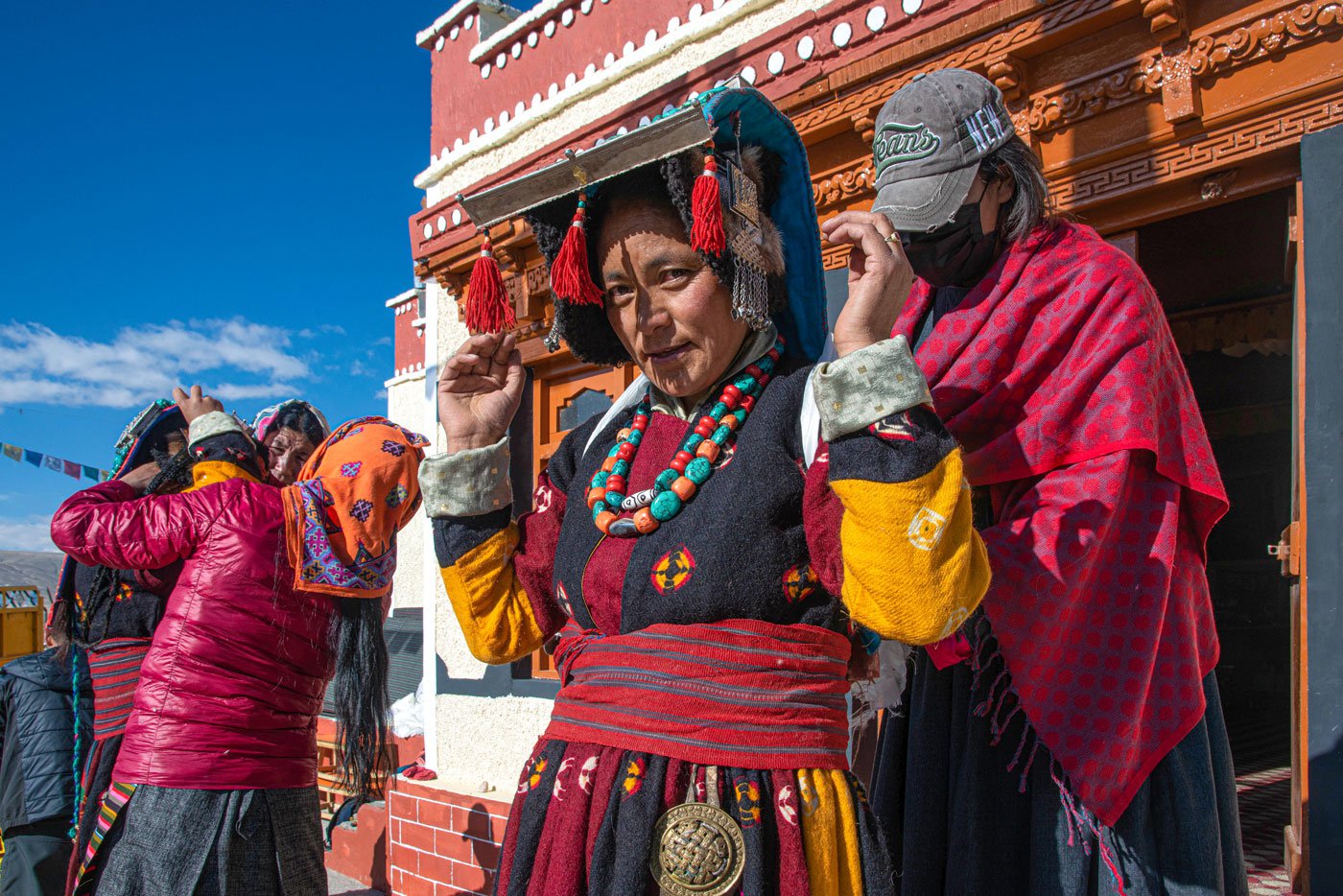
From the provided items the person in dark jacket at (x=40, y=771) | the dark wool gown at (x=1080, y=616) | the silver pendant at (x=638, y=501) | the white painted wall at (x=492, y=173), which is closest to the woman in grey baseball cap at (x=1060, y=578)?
the dark wool gown at (x=1080, y=616)

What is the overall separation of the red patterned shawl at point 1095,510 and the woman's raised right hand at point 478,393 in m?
0.83

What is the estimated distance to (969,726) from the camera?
168cm

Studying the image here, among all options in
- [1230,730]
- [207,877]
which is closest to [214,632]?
[207,877]

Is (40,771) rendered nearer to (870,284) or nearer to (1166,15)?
(870,284)

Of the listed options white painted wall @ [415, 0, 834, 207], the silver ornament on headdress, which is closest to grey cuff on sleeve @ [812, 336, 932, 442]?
the silver ornament on headdress

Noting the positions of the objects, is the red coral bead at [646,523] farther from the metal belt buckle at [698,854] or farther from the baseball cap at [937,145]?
the baseball cap at [937,145]

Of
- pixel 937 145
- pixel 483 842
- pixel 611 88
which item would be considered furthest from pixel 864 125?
pixel 483 842

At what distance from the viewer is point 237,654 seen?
3.06m

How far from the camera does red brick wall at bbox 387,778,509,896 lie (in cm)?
429

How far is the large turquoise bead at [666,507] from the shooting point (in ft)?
5.16

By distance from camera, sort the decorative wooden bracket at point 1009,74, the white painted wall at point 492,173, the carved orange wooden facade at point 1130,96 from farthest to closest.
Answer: the white painted wall at point 492,173, the decorative wooden bracket at point 1009,74, the carved orange wooden facade at point 1130,96

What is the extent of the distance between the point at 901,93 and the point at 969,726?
1.20m

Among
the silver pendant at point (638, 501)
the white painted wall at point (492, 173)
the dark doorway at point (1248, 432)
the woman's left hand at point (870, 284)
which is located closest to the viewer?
the woman's left hand at point (870, 284)

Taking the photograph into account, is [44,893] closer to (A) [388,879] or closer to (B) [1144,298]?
(A) [388,879]
